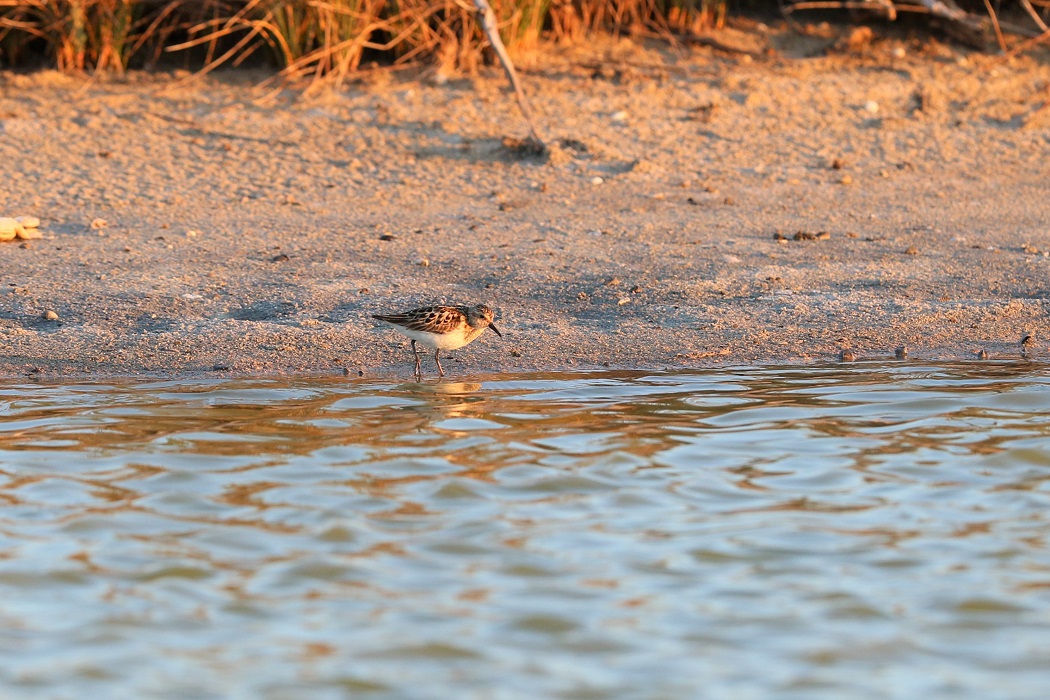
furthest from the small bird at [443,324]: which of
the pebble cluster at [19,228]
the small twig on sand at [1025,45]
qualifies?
the small twig on sand at [1025,45]

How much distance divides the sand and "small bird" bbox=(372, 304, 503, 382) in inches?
15.7

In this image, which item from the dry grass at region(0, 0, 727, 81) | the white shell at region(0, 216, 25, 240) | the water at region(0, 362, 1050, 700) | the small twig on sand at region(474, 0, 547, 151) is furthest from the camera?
the dry grass at region(0, 0, 727, 81)

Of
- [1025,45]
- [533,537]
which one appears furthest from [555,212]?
[533,537]

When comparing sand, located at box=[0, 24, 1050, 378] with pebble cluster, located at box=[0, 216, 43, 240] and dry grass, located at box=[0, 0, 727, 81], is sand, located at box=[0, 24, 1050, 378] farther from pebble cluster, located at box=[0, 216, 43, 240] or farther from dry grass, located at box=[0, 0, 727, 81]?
dry grass, located at box=[0, 0, 727, 81]

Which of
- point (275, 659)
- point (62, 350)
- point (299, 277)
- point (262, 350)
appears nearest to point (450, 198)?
point (299, 277)

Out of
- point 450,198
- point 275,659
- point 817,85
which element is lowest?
point 275,659

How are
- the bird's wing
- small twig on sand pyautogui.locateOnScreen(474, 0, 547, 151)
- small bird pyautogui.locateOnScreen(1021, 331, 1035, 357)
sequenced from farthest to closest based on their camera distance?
small twig on sand pyautogui.locateOnScreen(474, 0, 547, 151)
small bird pyautogui.locateOnScreen(1021, 331, 1035, 357)
the bird's wing

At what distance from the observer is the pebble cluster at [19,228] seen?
8.88m

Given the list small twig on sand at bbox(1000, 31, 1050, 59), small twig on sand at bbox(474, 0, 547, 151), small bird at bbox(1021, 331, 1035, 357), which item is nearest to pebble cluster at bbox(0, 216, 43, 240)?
small twig on sand at bbox(474, 0, 547, 151)

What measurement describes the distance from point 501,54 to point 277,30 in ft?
5.97

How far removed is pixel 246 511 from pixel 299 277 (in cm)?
317

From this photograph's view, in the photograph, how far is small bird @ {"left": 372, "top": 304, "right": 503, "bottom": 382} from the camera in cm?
722

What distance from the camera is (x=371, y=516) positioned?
18.2 feet

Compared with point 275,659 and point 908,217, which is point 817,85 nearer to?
point 908,217
